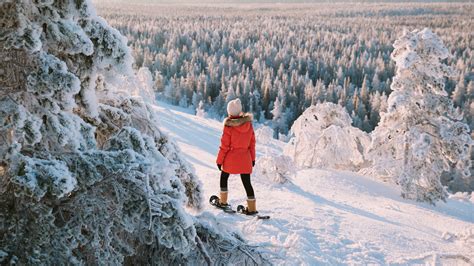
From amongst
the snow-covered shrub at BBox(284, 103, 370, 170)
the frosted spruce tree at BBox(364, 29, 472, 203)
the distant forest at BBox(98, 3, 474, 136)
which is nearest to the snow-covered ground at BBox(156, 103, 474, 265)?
the frosted spruce tree at BBox(364, 29, 472, 203)

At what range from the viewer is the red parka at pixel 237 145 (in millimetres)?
5429

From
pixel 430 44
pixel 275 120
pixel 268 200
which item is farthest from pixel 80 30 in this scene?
pixel 275 120

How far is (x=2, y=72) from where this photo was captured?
2.12 metres

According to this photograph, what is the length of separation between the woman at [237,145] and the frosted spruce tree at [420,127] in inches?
291

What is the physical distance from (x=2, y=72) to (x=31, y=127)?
34 cm

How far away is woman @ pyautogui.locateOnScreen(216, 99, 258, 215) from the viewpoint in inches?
213

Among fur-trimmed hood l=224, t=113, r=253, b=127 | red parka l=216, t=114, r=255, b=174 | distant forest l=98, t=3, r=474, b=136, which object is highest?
fur-trimmed hood l=224, t=113, r=253, b=127

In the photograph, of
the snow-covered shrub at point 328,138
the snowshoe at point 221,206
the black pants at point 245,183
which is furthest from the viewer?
the snow-covered shrub at point 328,138

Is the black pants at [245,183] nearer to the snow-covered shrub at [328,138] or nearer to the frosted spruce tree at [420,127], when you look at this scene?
the frosted spruce tree at [420,127]

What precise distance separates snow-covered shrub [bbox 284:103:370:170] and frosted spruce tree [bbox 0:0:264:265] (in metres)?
10.9

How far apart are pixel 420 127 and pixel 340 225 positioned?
6.81 metres

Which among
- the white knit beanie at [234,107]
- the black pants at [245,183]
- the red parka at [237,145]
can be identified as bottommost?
the black pants at [245,183]

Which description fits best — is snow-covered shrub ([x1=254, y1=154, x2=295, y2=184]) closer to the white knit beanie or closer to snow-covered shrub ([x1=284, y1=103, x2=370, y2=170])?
snow-covered shrub ([x1=284, y1=103, x2=370, y2=170])

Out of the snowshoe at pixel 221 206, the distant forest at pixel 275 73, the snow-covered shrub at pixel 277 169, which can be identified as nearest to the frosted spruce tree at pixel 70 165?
the snowshoe at pixel 221 206
